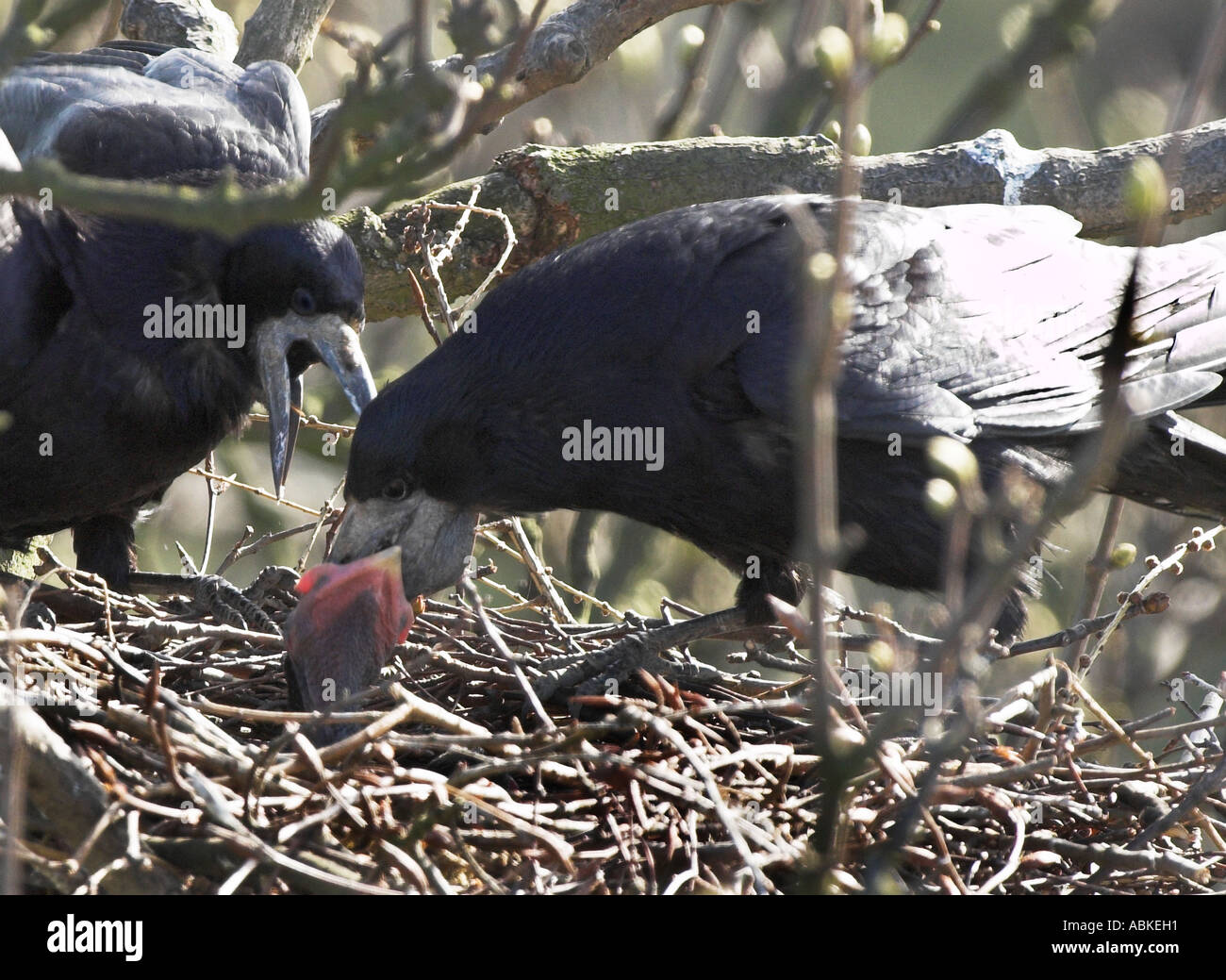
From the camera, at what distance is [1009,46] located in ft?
20.3

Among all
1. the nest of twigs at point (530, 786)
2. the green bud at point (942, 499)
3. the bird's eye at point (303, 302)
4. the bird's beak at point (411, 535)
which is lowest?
the nest of twigs at point (530, 786)

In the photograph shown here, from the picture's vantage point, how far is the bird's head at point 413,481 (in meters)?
3.69

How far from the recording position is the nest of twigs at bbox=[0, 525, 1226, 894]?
7.80 ft

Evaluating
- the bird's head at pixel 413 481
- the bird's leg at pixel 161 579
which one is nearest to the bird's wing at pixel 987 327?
the bird's head at pixel 413 481

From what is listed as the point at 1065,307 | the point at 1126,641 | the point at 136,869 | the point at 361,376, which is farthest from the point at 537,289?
the point at 1126,641

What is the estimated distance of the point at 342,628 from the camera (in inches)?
133

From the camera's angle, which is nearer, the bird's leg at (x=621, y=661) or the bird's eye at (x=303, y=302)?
the bird's leg at (x=621, y=661)

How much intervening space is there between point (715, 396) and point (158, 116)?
1870 mm

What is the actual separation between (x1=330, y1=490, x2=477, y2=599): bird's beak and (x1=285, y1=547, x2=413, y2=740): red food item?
0.08m

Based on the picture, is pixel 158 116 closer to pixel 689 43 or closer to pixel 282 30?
pixel 282 30

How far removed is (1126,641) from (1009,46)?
9.38ft

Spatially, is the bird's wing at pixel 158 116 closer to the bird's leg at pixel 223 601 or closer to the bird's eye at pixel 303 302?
the bird's eye at pixel 303 302

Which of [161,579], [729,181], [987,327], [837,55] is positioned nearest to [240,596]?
[161,579]
